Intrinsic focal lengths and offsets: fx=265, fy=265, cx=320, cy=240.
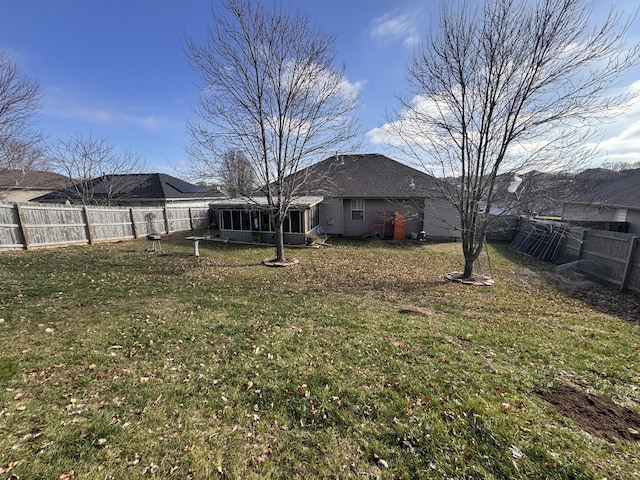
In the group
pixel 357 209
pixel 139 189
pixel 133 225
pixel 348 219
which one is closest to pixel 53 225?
pixel 133 225

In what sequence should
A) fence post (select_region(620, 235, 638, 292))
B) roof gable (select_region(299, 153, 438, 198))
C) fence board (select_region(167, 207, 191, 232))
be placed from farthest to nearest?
fence board (select_region(167, 207, 191, 232)), roof gable (select_region(299, 153, 438, 198)), fence post (select_region(620, 235, 638, 292))

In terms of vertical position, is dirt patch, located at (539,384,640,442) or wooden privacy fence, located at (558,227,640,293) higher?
wooden privacy fence, located at (558,227,640,293)

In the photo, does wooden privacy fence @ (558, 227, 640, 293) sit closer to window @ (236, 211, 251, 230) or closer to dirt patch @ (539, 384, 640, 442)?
dirt patch @ (539, 384, 640, 442)

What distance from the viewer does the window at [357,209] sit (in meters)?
17.9

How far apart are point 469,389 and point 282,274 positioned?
6727 millimetres

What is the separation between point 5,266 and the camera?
26.5ft

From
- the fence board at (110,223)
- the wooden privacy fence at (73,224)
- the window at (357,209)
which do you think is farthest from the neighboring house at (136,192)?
the window at (357,209)

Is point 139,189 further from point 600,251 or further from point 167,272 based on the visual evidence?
point 600,251

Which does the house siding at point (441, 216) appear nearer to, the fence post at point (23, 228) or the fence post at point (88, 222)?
the fence post at point (88, 222)

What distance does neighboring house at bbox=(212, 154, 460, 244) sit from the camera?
1560 cm

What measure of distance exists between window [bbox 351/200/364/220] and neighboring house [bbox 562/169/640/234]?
10327mm

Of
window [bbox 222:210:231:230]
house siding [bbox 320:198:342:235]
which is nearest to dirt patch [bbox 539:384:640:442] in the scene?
house siding [bbox 320:198:342:235]

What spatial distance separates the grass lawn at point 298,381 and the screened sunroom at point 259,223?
7634 millimetres

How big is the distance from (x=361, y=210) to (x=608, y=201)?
49.7ft
